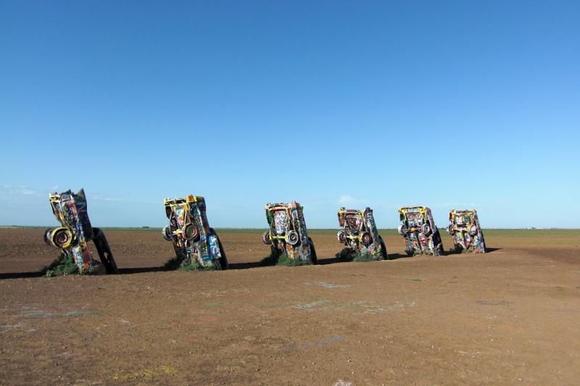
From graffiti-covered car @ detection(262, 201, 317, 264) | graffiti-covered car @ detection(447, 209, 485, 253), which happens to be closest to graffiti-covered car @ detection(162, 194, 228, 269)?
graffiti-covered car @ detection(262, 201, 317, 264)

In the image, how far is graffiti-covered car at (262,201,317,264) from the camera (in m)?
25.7

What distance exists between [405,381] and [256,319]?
469 cm

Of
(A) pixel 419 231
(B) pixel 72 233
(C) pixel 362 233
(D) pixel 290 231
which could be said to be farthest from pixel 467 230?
(B) pixel 72 233

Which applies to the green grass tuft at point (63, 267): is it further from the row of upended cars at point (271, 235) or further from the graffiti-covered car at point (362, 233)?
the graffiti-covered car at point (362, 233)

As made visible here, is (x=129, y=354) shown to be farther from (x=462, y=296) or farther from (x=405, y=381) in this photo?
(x=462, y=296)

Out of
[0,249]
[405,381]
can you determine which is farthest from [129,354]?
[0,249]

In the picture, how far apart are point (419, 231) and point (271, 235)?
38.6 ft

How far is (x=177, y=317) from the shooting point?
1126cm

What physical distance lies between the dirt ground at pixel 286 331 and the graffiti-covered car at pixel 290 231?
6539 mm

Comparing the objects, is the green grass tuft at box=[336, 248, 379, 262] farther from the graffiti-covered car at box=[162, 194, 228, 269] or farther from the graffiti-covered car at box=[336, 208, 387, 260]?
the graffiti-covered car at box=[162, 194, 228, 269]

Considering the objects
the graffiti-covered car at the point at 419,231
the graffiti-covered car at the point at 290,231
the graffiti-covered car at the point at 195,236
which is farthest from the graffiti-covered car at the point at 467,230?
the graffiti-covered car at the point at 195,236

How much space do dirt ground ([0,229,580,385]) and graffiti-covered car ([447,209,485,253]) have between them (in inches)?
695

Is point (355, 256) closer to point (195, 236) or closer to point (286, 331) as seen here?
point (195, 236)

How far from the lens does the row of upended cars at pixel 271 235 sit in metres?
19.6
